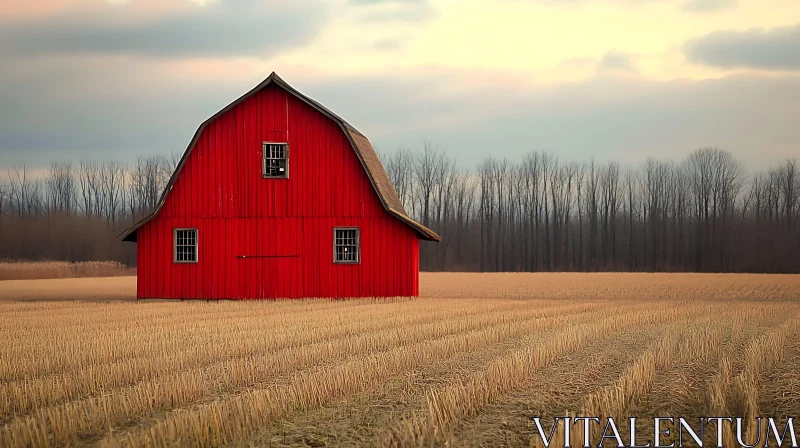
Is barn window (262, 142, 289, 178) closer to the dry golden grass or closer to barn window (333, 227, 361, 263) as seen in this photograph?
barn window (333, 227, 361, 263)

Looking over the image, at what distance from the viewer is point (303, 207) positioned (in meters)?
28.3

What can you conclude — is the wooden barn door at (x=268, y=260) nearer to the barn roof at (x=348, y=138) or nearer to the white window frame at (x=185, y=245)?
the white window frame at (x=185, y=245)

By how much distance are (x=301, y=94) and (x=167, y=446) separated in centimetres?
2194

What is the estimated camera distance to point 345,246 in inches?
1115

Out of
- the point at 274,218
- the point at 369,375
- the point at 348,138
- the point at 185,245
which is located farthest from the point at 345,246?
the point at 369,375

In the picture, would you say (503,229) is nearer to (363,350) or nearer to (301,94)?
(301,94)

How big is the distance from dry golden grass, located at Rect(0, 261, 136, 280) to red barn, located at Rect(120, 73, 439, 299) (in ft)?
107

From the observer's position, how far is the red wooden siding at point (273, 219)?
2809 cm

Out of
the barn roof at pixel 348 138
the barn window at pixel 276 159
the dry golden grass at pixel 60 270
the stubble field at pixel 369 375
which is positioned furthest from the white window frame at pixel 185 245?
the dry golden grass at pixel 60 270

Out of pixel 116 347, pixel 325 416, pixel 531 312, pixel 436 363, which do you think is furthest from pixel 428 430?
pixel 531 312

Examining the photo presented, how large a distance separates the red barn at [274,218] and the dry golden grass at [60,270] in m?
32.7

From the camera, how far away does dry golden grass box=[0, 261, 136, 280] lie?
56581 millimetres

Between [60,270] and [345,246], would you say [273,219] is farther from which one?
[60,270]

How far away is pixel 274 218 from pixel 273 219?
5 cm
